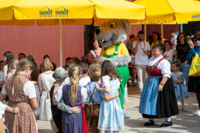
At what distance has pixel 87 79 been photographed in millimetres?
6770

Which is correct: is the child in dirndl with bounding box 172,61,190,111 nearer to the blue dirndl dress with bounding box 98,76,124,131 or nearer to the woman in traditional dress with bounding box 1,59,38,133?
the blue dirndl dress with bounding box 98,76,124,131

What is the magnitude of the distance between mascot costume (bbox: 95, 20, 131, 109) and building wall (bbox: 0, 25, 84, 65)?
449 centimetres

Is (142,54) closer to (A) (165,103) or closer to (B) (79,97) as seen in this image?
(A) (165,103)

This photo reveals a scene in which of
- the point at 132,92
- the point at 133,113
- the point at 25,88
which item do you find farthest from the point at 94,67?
the point at 132,92

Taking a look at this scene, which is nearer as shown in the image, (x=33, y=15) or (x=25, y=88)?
(x=25, y=88)

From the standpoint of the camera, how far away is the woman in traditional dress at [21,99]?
16.3 feet

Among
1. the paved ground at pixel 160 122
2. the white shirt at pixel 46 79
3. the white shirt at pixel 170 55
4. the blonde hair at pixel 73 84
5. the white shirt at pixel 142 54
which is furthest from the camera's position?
the white shirt at pixel 170 55

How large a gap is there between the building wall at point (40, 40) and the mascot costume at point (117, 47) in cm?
449

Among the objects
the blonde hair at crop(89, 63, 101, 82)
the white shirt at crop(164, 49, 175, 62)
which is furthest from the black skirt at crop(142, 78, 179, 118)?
the white shirt at crop(164, 49, 175, 62)

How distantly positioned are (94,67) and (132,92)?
236 inches

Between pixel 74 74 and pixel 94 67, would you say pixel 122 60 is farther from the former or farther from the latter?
pixel 74 74

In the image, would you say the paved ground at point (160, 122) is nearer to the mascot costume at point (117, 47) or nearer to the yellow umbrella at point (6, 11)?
the mascot costume at point (117, 47)

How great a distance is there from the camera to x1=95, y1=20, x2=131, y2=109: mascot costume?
766 centimetres

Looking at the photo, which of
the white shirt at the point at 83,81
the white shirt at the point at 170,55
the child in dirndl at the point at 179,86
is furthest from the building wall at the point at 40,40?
the white shirt at the point at 83,81
